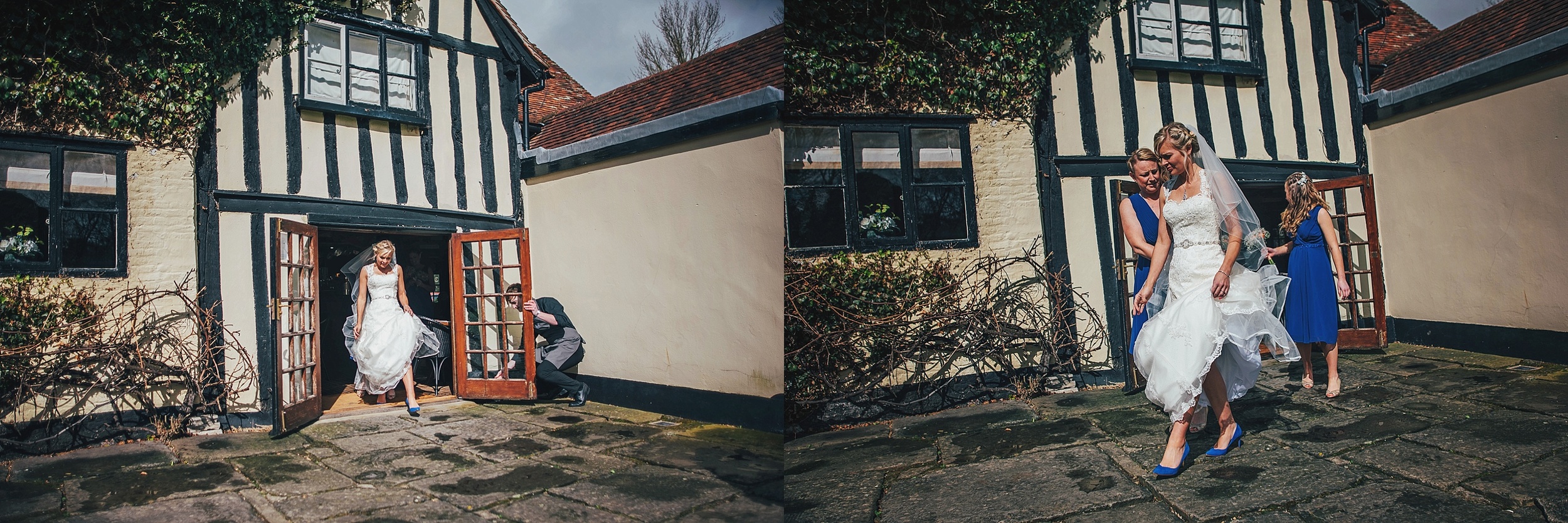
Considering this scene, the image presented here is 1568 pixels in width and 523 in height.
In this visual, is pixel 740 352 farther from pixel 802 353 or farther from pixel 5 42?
pixel 5 42

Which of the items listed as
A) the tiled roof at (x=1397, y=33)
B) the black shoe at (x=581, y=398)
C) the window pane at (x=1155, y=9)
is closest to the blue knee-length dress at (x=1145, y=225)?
the window pane at (x=1155, y=9)

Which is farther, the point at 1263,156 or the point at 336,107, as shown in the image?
the point at 1263,156

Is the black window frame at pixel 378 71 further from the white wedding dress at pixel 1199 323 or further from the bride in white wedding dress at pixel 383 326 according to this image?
the white wedding dress at pixel 1199 323

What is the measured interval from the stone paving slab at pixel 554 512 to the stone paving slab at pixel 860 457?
0.90 metres

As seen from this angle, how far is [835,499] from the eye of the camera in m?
2.88

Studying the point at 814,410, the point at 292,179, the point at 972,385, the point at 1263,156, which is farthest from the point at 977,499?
the point at 292,179

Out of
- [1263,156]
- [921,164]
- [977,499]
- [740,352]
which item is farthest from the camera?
[1263,156]

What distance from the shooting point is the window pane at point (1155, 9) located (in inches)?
202

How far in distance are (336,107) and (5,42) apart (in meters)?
1.45

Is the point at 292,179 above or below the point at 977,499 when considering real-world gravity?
above

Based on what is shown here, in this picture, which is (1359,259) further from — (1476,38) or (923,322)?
(923,322)

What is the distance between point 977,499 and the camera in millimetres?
2691

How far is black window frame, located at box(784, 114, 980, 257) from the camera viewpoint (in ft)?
13.4

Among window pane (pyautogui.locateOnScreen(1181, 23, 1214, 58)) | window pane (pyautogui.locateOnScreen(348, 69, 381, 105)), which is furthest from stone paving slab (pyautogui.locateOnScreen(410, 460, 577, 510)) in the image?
window pane (pyautogui.locateOnScreen(1181, 23, 1214, 58))
